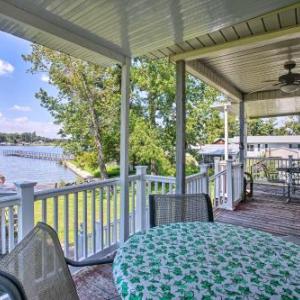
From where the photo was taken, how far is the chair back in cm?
99

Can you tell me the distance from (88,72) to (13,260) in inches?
317

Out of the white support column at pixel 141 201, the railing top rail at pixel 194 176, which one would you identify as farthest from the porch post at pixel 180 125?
the railing top rail at pixel 194 176

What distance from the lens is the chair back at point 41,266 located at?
99cm

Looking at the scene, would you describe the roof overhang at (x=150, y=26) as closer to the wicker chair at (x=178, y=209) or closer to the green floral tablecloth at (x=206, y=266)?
the wicker chair at (x=178, y=209)

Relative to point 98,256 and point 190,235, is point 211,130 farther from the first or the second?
point 190,235

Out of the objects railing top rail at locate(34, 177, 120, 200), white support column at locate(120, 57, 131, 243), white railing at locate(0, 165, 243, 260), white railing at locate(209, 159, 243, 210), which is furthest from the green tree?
railing top rail at locate(34, 177, 120, 200)

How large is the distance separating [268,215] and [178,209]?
10.9ft

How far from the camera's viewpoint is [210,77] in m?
4.26

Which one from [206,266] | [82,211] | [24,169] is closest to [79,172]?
[24,169]

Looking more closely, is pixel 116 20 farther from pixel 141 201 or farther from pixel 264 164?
pixel 264 164

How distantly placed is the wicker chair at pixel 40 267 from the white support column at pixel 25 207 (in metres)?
0.92

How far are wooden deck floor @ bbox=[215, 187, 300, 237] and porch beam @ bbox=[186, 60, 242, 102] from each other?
2.37m

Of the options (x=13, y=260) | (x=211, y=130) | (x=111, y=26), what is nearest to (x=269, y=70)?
(x=111, y=26)

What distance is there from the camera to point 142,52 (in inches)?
113
